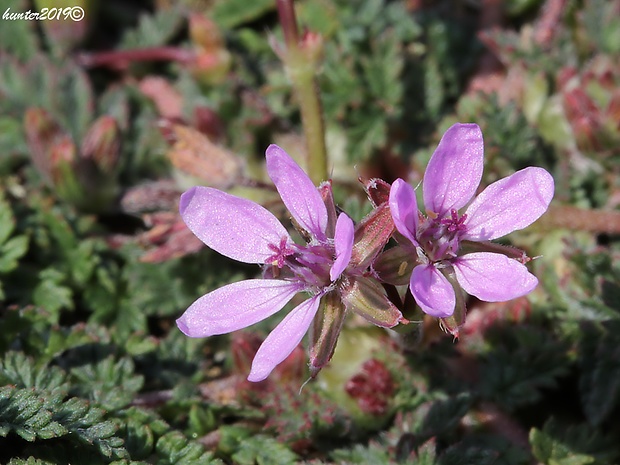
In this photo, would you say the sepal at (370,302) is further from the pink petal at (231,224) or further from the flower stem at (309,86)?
the flower stem at (309,86)

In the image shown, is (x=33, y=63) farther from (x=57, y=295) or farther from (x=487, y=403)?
(x=487, y=403)

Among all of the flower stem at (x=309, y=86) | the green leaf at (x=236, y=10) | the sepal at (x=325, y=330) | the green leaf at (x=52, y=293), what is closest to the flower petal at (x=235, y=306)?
the sepal at (x=325, y=330)

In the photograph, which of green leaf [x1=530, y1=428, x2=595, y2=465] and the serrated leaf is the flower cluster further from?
the serrated leaf

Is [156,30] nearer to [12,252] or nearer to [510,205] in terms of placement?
[12,252]

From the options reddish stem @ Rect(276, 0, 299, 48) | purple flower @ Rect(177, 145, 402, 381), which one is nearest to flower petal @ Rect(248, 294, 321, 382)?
purple flower @ Rect(177, 145, 402, 381)

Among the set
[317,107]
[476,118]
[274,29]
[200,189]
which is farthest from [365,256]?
[274,29]
